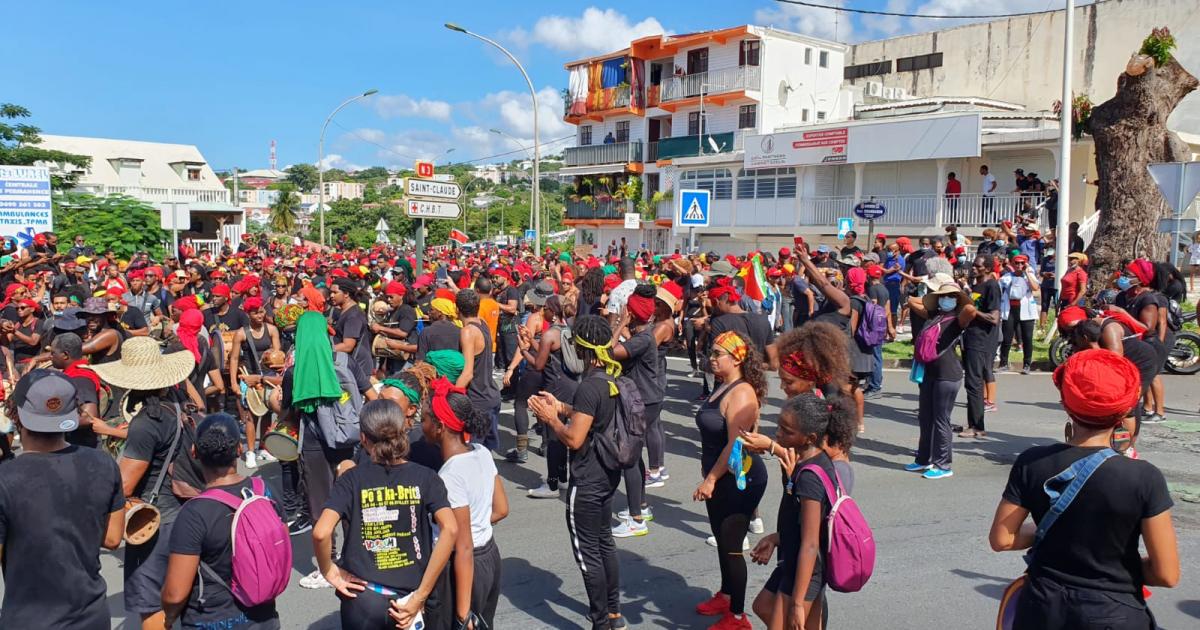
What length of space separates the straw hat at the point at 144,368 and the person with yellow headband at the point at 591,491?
2.01 metres

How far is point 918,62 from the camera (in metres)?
36.4

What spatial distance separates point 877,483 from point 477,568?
475cm

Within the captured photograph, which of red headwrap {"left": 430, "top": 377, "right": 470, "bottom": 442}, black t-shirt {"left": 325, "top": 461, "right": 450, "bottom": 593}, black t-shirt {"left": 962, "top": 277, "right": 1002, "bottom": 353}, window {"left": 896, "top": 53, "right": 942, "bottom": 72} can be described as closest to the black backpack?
red headwrap {"left": 430, "top": 377, "right": 470, "bottom": 442}

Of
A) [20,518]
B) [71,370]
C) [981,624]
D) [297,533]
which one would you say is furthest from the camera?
[297,533]

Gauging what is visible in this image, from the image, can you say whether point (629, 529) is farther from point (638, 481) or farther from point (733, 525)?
point (733, 525)

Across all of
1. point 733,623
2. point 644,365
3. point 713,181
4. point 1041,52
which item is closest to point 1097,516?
point 733,623

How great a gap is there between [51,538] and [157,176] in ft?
169

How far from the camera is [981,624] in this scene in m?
4.97

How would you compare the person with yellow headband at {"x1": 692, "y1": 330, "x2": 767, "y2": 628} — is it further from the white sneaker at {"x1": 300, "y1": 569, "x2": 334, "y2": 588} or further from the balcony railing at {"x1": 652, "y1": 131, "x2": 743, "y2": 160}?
the balcony railing at {"x1": 652, "y1": 131, "x2": 743, "y2": 160}

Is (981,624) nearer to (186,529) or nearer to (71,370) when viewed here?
(186,529)

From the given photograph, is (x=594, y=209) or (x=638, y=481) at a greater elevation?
(x=594, y=209)

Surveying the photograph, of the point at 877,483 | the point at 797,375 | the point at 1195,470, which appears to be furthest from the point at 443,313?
the point at 1195,470

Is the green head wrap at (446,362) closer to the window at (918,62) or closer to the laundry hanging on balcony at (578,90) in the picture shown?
the window at (918,62)

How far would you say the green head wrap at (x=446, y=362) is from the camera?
554cm
